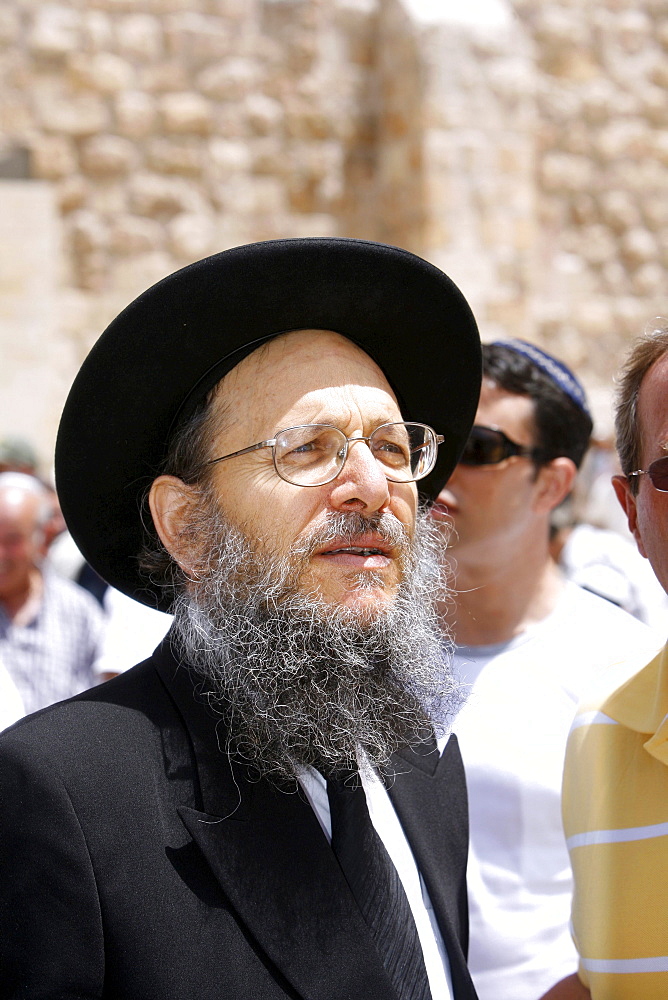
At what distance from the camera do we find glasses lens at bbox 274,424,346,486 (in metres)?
1.71

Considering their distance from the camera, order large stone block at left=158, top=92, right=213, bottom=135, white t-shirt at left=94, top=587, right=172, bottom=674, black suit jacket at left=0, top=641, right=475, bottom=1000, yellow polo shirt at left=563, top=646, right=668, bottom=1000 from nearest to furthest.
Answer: black suit jacket at left=0, top=641, right=475, bottom=1000
yellow polo shirt at left=563, top=646, right=668, bottom=1000
white t-shirt at left=94, top=587, right=172, bottom=674
large stone block at left=158, top=92, right=213, bottom=135

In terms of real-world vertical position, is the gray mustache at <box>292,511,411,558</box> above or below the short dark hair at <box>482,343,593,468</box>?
below

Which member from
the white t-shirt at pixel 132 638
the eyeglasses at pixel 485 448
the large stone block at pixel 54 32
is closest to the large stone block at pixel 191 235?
the large stone block at pixel 54 32

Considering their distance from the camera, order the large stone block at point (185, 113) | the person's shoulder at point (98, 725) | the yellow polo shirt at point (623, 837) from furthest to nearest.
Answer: the large stone block at point (185, 113), the yellow polo shirt at point (623, 837), the person's shoulder at point (98, 725)

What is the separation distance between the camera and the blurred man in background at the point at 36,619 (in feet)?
13.8

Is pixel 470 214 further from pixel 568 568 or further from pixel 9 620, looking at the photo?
pixel 9 620

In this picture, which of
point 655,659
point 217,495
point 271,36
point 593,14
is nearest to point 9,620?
point 217,495

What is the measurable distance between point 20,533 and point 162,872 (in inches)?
134

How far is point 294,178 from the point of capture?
297 inches

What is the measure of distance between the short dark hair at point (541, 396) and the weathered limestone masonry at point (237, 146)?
4.46 meters

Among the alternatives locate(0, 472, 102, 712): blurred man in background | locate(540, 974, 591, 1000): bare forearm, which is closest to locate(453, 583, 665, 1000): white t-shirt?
locate(540, 974, 591, 1000): bare forearm

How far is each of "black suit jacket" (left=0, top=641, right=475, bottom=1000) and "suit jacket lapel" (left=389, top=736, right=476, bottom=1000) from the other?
2cm

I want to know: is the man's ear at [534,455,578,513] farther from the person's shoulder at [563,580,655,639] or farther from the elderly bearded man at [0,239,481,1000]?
the elderly bearded man at [0,239,481,1000]

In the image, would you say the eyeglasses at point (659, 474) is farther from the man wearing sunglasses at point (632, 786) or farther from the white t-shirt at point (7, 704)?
the white t-shirt at point (7, 704)
